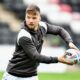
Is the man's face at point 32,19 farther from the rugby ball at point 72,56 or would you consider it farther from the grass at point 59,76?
the grass at point 59,76

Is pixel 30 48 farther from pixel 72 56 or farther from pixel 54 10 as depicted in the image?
pixel 54 10

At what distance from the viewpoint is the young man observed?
7.57 meters

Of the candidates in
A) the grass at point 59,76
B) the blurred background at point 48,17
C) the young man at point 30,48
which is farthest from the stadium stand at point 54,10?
the young man at point 30,48

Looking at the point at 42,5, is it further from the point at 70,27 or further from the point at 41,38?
the point at 41,38

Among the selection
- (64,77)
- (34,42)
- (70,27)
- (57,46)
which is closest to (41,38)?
(34,42)

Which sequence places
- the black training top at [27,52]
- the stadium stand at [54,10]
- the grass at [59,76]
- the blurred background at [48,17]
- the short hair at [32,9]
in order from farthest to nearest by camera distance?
the stadium stand at [54,10]
the blurred background at [48,17]
the grass at [59,76]
the black training top at [27,52]
the short hair at [32,9]

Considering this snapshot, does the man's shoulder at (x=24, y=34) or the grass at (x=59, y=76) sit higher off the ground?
the man's shoulder at (x=24, y=34)

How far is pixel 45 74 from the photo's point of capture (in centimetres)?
1661

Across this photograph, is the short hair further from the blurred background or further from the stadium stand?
the stadium stand

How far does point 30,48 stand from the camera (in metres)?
7.63

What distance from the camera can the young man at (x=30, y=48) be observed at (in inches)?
298

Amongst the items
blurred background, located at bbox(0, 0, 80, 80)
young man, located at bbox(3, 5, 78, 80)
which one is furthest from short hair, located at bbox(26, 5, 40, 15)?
blurred background, located at bbox(0, 0, 80, 80)

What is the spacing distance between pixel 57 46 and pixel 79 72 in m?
2.04

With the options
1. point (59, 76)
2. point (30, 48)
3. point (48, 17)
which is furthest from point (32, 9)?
point (48, 17)
